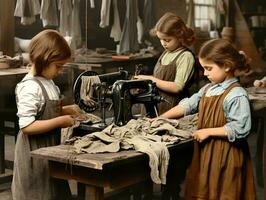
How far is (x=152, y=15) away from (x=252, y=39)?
104 centimetres

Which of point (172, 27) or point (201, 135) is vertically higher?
point (172, 27)

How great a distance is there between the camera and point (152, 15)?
5625 mm

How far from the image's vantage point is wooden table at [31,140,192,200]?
2754mm

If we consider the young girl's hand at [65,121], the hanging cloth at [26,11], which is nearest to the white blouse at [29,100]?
the young girl's hand at [65,121]

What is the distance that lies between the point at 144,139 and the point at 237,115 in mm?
524

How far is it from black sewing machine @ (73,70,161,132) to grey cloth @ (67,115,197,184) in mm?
94

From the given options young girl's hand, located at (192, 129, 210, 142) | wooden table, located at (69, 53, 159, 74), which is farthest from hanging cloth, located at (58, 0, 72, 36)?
young girl's hand, located at (192, 129, 210, 142)

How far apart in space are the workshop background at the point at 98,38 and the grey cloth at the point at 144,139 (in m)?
1.48

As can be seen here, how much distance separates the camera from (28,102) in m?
3.18

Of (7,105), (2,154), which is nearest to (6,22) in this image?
(7,105)

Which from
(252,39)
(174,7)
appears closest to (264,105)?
(252,39)

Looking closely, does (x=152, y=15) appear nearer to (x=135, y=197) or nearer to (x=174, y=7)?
(x=174, y=7)

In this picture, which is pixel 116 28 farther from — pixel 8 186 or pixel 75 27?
pixel 8 186

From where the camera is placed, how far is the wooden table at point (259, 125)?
14.0ft
